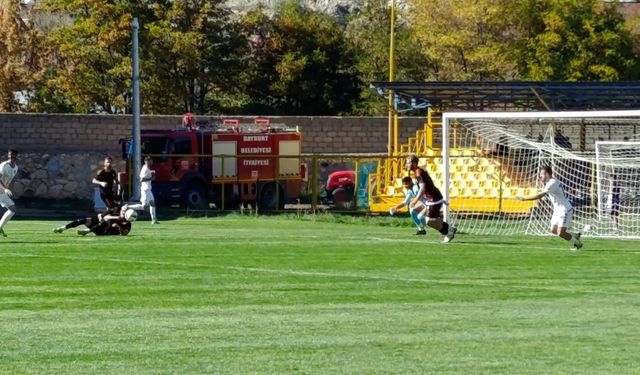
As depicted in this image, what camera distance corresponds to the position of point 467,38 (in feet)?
200

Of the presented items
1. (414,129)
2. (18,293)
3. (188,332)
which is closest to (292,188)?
(414,129)

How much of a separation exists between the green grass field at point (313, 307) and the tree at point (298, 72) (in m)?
36.2

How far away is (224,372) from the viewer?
446 inches

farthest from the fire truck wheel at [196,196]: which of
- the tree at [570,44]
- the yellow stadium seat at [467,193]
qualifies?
the tree at [570,44]

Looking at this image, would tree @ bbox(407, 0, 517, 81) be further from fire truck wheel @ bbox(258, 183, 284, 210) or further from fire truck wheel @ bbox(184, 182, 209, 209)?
fire truck wheel @ bbox(184, 182, 209, 209)

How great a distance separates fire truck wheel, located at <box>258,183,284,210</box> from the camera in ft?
146

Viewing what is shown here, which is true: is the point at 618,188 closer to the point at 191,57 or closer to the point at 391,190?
the point at 391,190

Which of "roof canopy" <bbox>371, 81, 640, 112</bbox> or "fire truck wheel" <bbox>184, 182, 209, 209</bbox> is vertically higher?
"roof canopy" <bbox>371, 81, 640, 112</bbox>

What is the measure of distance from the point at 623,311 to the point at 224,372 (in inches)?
234

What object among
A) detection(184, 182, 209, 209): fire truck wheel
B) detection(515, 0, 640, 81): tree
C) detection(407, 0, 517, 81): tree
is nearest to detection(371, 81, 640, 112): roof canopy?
detection(184, 182, 209, 209): fire truck wheel

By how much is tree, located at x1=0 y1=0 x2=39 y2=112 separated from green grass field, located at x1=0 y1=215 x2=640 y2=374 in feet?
115

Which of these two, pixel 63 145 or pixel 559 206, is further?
pixel 63 145

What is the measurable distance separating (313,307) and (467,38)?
46.4m

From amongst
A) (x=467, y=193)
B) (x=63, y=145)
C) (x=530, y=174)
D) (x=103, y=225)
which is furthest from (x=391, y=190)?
(x=103, y=225)
